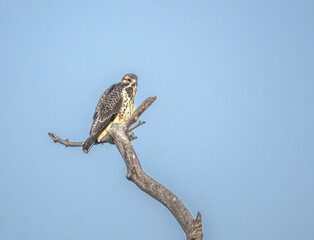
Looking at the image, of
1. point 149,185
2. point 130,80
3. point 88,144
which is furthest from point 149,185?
point 130,80

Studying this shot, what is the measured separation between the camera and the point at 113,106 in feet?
34.0

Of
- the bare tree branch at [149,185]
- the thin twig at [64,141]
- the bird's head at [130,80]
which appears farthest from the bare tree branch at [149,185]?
the bird's head at [130,80]

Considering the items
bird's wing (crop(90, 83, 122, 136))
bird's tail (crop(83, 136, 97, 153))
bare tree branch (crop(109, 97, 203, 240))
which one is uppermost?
bird's wing (crop(90, 83, 122, 136))

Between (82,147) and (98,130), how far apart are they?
1.79 feet

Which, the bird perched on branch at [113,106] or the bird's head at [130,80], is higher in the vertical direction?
the bird's head at [130,80]

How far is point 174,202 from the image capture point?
7465 millimetres

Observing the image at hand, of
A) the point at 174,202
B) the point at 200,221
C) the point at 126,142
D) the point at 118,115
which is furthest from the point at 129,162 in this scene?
the point at 118,115

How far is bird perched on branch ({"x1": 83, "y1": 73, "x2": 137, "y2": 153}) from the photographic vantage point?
1015cm

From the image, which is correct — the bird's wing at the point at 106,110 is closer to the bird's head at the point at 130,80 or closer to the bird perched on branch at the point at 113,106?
the bird perched on branch at the point at 113,106

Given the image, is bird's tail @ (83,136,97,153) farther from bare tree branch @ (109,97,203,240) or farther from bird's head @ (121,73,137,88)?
bird's head @ (121,73,137,88)

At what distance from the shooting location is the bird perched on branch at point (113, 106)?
10.1 meters

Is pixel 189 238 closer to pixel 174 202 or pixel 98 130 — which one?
pixel 174 202

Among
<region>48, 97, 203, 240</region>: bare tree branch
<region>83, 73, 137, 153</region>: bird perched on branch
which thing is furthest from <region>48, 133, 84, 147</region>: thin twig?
<region>48, 97, 203, 240</region>: bare tree branch

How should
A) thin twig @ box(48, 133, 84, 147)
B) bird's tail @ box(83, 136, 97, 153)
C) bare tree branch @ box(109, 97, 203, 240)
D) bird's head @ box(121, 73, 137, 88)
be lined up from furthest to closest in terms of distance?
bird's head @ box(121, 73, 137, 88)
thin twig @ box(48, 133, 84, 147)
bird's tail @ box(83, 136, 97, 153)
bare tree branch @ box(109, 97, 203, 240)
